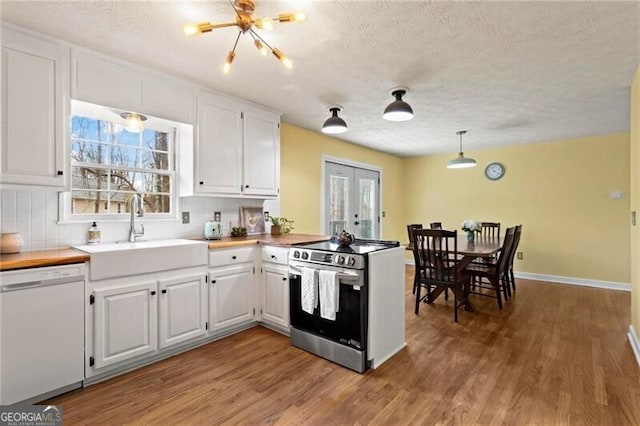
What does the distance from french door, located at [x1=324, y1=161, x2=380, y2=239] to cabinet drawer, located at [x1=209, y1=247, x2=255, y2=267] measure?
6.64 feet

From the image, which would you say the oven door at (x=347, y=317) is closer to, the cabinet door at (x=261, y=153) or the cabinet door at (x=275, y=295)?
the cabinet door at (x=275, y=295)

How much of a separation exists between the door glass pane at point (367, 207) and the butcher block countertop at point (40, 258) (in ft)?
14.1

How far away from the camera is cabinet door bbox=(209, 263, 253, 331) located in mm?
2770

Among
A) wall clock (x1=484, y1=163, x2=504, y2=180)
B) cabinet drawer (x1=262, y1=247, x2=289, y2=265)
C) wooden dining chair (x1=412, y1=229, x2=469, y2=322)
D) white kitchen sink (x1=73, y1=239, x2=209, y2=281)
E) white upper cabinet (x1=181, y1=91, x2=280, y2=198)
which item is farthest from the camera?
wall clock (x1=484, y1=163, x2=504, y2=180)

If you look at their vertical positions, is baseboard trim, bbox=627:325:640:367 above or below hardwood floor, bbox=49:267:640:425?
above

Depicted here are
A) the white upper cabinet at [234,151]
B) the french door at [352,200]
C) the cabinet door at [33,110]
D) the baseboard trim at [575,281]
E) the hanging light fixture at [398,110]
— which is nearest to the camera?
the cabinet door at [33,110]

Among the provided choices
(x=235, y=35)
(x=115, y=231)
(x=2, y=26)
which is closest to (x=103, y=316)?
(x=115, y=231)

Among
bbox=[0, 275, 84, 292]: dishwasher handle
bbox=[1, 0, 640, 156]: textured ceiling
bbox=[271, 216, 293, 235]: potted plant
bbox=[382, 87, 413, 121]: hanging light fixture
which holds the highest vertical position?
bbox=[1, 0, 640, 156]: textured ceiling

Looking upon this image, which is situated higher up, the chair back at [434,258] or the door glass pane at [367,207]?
the door glass pane at [367,207]

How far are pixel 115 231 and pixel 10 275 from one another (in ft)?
3.03

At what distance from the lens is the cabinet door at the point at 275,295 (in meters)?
2.90

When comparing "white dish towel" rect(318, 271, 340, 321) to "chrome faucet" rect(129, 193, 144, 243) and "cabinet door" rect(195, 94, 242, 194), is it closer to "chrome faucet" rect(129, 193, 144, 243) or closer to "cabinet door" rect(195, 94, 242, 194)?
"cabinet door" rect(195, 94, 242, 194)

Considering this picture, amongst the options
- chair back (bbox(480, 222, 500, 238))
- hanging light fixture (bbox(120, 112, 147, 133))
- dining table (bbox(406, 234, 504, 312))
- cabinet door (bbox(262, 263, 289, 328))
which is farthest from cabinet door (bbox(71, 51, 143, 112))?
chair back (bbox(480, 222, 500, 238))

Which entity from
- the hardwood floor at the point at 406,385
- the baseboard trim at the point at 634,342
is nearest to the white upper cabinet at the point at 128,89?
the hardwood floor at the point at 406,385
